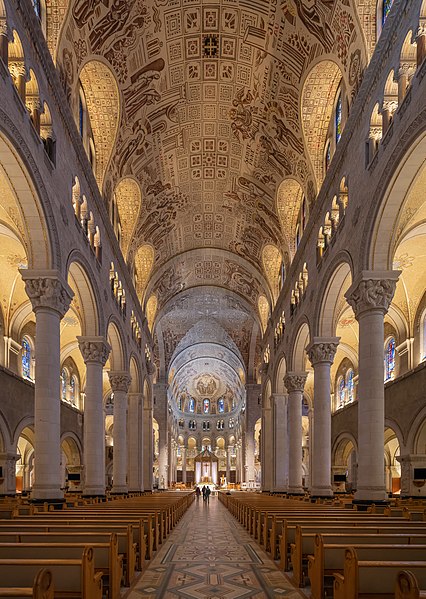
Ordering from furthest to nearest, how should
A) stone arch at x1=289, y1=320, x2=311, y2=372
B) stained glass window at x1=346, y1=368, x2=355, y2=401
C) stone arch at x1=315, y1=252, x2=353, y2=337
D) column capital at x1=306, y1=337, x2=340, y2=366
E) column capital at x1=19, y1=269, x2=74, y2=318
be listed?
stained glass window at x1=346, y1=368, x2=355, y2=401, stone arch at x1=289, y1=320, x2=311, y2=372, column capital at x1=306, y1=337, x2=340, y2=366, stone arch at x1=315, y1=252, x2=353, y2=337, column capital at x1=19, y1=269, x2=74, y2=318

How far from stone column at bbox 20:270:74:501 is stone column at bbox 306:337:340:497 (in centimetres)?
988

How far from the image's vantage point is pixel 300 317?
85.1 ft

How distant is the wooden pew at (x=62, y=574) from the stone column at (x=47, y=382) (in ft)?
30.1

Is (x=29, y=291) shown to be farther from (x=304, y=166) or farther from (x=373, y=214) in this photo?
(x=304, y=166)

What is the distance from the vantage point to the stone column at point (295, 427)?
27938 mm

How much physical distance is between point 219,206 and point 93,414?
15871mm

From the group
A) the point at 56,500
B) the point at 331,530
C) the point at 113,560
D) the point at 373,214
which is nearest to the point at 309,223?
the point at 373,214

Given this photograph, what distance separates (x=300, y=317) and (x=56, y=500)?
1404 cm

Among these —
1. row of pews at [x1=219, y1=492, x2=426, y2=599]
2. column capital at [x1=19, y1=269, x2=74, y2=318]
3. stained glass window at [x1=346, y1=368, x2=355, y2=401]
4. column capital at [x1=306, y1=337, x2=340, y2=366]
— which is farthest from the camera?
stained glass window at [x1=346, y1=368, x2=355, y2=401]

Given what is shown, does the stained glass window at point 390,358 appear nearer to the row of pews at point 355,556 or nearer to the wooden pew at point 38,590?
the row of pews at point 355,556

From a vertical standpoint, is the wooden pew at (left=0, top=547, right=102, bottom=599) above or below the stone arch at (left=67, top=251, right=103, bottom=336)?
below

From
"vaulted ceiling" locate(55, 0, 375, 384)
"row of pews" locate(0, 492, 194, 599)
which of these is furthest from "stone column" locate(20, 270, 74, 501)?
"vaulted ceiling" locate(55, 0, 375, 384)

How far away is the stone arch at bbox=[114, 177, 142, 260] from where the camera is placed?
2806 centimetres

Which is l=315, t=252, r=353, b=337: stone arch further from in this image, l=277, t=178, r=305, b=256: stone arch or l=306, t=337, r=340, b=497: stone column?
l=277, t=178, r=305, b=256: stone arch
